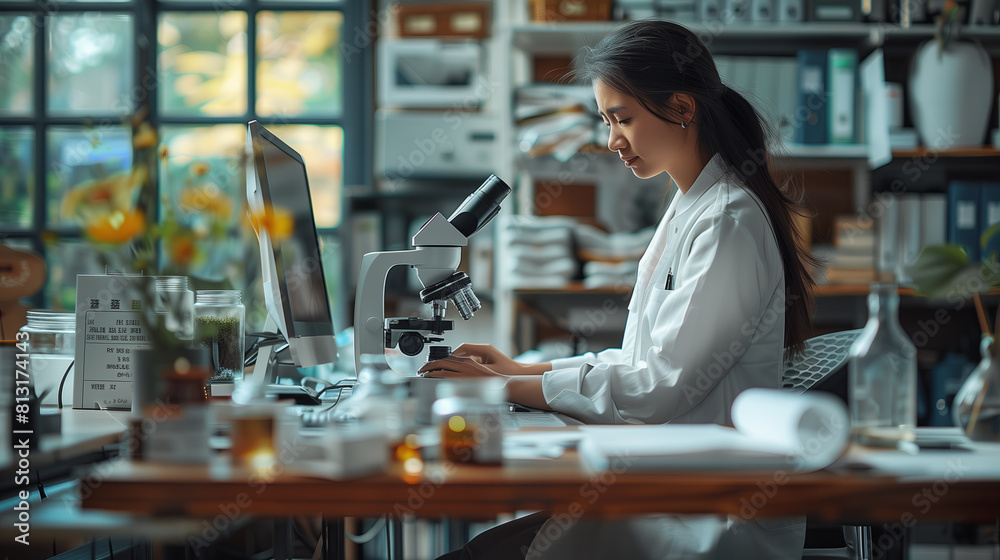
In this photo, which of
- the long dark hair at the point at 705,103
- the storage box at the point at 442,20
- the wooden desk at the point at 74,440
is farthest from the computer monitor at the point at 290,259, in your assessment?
the storage box at the point at 442,20

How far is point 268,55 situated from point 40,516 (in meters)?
2.54

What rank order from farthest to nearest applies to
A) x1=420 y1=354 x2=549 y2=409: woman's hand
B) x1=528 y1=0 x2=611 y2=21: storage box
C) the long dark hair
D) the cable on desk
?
x1=528 y1=0 x2=611 y2=21: storage box
the cable on desk
the long dark hair
x1=420 y1=354 x2=549 y2=409: woman's hand

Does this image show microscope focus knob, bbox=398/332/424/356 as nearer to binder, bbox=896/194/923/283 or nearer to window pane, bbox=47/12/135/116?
binder, bbox=896/194/923/283

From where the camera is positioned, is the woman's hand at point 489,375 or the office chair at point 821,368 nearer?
the woman's hand at point 489,375

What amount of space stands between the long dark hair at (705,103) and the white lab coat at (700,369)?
0.27 ft

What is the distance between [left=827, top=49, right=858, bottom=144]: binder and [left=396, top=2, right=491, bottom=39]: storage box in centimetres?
129

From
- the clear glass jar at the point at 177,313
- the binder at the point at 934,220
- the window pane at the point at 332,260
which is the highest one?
the binder at the point at 934,220

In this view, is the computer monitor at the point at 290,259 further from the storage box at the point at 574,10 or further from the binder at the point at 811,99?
the binder at the point at 811,99

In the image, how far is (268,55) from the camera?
3.29m

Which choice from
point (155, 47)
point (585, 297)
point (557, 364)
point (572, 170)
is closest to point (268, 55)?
point (155, 47)

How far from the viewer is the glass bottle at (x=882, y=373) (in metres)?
0.87

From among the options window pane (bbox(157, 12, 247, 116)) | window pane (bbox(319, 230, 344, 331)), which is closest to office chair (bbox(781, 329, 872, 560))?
window pane (bbox(319, 230, 344, 331))

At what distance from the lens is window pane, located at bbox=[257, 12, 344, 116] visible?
10.7 ft

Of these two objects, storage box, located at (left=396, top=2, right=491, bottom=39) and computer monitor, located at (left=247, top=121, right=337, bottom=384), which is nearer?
computer monitor, located at (left=247, top=121, right=337, bottom=384)
